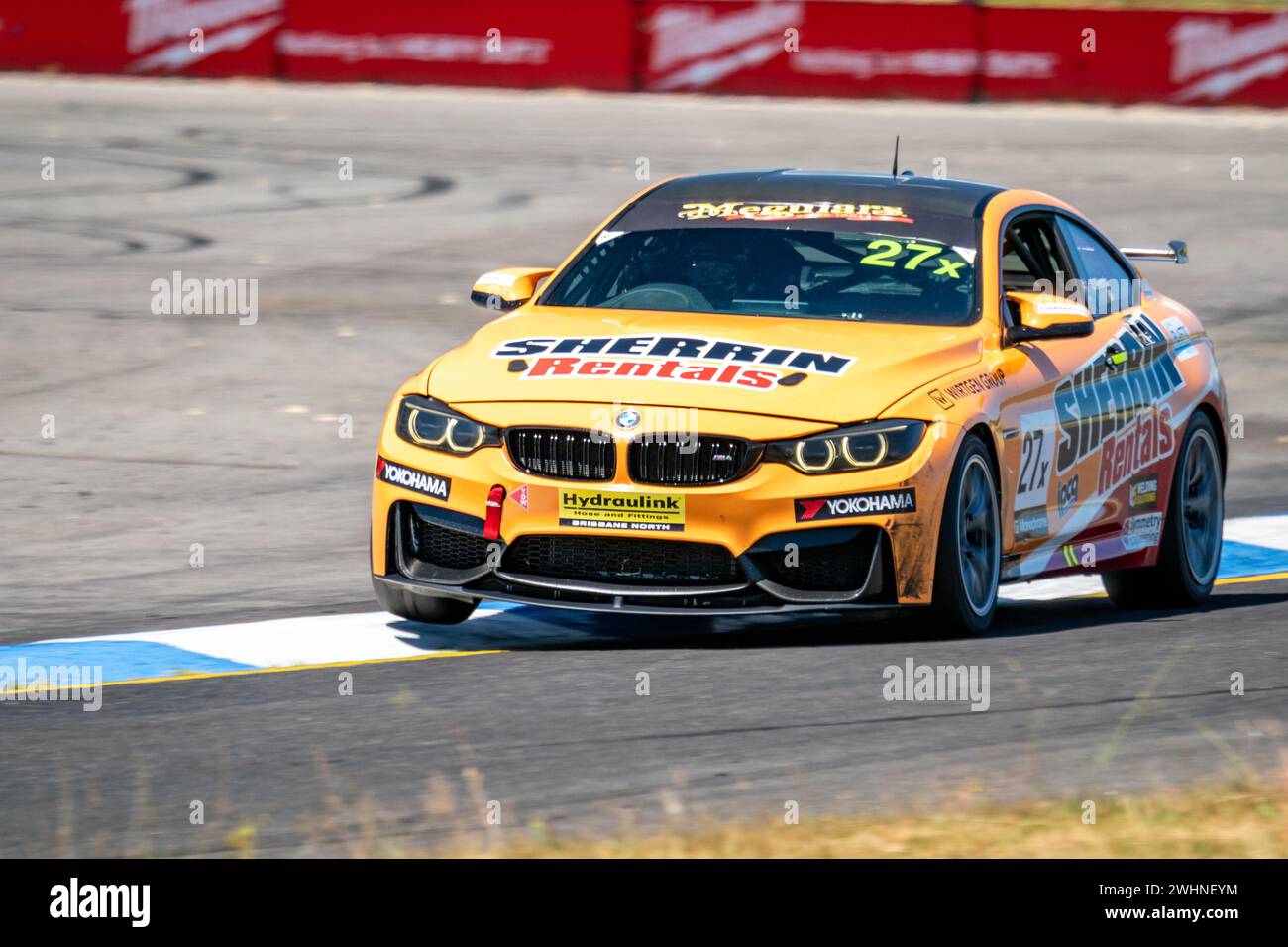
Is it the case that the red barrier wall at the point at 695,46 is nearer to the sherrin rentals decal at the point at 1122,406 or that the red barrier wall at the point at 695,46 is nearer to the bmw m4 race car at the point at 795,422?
the sherrin rentals decal at the point at 1122,406

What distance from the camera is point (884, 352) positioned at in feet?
27.9

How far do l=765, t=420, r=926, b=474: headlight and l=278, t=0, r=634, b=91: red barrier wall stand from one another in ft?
80.6

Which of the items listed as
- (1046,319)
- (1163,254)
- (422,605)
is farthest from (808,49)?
(422,605)

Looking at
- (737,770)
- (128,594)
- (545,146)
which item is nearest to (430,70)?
(545,146)

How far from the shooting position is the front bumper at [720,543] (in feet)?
26.4

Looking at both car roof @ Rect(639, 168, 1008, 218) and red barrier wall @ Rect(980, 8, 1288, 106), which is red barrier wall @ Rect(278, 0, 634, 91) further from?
car roof @ Rect(639, 168, 1008, 218)

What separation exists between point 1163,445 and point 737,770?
12.7 feet

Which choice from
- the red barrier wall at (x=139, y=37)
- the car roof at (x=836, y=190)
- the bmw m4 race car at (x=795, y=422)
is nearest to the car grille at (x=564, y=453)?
the bmw m4 race car at (x=795, y=422)

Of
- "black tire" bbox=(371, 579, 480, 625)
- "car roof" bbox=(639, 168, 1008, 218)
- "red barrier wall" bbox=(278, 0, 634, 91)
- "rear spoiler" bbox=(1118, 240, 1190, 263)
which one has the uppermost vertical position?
"car roof" bbox=(639, 168, 1008, 218)

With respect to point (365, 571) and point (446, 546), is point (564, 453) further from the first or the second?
point (365, 571)

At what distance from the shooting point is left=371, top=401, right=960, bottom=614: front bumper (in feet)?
26.4

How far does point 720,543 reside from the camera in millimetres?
8039

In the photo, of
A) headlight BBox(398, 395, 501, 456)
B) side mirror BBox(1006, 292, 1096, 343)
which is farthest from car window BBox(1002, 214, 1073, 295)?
headlight BBox(398, 395, 501, 456)
